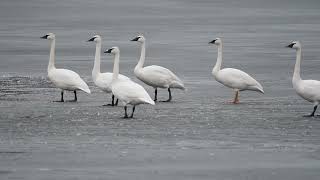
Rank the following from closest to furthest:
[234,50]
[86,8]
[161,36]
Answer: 1. [234,50]
2. [161,36]
3. [86,8]

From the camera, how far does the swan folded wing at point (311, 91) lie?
48.5 feet

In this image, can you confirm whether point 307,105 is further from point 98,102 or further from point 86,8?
point 86,8

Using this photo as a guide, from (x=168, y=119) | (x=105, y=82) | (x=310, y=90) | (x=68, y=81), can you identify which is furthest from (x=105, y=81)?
(x=310, y=90)

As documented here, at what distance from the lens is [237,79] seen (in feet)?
56.1

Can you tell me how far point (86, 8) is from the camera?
164 ft

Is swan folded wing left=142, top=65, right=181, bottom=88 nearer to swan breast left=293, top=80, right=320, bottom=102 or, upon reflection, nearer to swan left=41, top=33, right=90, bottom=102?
swan left=41, top=33, right=90, bottom=102

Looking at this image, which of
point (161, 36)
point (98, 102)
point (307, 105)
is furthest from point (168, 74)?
point (161, 36)

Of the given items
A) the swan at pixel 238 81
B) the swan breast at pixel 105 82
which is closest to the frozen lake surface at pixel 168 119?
the swan at pixel 238 81

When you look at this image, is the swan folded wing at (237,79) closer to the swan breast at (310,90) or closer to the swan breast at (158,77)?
the swan breast at (158,77)

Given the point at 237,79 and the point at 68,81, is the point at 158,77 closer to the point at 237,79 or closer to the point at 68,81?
the point at 237,79

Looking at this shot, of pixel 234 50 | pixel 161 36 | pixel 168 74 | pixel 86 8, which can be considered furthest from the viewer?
pixel 86 8

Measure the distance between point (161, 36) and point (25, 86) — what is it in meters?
13.9

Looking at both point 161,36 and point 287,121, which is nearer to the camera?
point 287,121

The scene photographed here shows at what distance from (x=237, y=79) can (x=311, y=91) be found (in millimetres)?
2457
